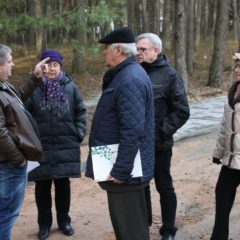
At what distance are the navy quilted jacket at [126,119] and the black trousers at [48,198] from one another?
1.45 meters

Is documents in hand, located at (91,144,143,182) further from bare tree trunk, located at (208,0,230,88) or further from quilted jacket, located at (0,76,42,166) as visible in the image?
bare tree trunk, located at (208,0,230,88)

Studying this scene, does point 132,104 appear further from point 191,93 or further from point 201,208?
point 191,93

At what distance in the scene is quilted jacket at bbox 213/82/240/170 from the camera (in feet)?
13.3

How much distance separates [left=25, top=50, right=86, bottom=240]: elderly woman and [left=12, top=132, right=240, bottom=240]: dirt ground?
44cm

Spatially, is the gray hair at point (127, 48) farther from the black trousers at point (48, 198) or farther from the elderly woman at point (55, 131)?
the black trousers at point (48, 198)

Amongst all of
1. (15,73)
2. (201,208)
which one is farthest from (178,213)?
(15,73)

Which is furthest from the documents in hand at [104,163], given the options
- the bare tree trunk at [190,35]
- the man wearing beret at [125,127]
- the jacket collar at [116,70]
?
the bare tree trunk at [190,35]

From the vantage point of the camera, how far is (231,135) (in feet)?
13.4

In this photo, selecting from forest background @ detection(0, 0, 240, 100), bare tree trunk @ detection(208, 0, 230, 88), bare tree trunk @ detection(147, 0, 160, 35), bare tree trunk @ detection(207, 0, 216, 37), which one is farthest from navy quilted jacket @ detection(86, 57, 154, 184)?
bare tree trunk @ detection(207, 0, 216, 37)

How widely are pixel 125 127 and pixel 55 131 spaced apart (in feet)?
5.22

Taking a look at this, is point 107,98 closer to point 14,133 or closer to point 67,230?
point 14,133

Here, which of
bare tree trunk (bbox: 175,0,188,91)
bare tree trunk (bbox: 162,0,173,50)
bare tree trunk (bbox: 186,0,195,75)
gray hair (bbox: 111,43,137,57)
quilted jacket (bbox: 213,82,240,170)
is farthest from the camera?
bare tree trunk (bbox: 162,0,173,50)

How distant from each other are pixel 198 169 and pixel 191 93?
8.94 meters

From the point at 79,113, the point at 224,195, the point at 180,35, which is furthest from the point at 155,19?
the point at 224,195
